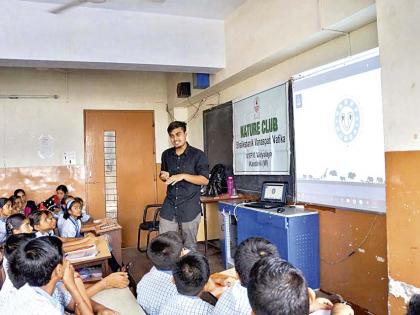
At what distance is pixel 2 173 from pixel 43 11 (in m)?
2.75

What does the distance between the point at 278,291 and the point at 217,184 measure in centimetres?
344

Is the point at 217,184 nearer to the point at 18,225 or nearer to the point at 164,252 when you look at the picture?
the point at 18,225

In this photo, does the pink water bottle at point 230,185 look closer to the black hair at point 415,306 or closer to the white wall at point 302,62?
the white wall at point 302,62

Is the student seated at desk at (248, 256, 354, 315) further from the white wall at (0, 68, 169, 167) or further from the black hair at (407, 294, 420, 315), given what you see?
the white wall at (0, 68, 169, 167)

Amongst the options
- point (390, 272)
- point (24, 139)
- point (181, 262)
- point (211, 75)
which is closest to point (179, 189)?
point (181, 262)

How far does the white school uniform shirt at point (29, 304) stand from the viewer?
4.21ft

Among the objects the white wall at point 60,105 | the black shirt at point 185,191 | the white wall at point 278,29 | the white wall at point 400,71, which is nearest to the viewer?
the white wall at point 400,71

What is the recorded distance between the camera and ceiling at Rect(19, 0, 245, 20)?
343 cm

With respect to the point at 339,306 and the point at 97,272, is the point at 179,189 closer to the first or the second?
the point at 97,272

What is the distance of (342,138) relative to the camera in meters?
2.62

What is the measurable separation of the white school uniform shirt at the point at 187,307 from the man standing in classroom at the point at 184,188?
3.80ft

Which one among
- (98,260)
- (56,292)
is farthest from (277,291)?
(98,260)

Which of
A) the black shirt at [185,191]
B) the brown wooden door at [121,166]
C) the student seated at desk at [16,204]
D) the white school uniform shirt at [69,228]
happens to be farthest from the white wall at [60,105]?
the black shirt at [185,191]

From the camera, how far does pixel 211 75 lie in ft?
14.1
